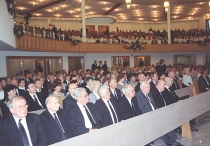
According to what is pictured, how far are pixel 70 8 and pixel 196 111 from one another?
1629 cm

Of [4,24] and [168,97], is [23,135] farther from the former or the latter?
[4,24]

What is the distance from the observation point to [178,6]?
20.7m

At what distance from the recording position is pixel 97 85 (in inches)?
202

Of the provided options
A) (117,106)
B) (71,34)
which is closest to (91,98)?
(117,106)

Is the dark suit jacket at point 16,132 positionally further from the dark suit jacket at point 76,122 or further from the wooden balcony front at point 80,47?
the wooden balcony front at point 80,47

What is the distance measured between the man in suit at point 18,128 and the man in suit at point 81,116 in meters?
0.68

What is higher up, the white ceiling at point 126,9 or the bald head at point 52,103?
the white ceiling at point 126,9

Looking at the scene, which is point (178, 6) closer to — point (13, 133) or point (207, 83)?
point (207, 83)

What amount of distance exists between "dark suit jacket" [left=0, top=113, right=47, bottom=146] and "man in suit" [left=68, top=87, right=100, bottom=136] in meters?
0.59

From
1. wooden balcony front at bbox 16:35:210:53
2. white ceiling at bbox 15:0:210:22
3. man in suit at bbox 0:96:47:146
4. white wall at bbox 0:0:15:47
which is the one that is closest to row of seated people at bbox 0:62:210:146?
man in suit at bbox 0:96:47:146

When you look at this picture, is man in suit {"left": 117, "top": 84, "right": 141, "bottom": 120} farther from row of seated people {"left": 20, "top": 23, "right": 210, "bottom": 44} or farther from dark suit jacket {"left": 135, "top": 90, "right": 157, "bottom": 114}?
row of seated people {"left": 20, "top": 23, "right": 210, "bottom": 44}

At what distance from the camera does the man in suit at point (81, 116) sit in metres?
3.77

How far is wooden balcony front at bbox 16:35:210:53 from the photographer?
1037 centimetres

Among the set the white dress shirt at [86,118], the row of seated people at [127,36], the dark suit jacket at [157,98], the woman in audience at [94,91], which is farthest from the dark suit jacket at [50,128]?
the row of seated people at [127,36]
